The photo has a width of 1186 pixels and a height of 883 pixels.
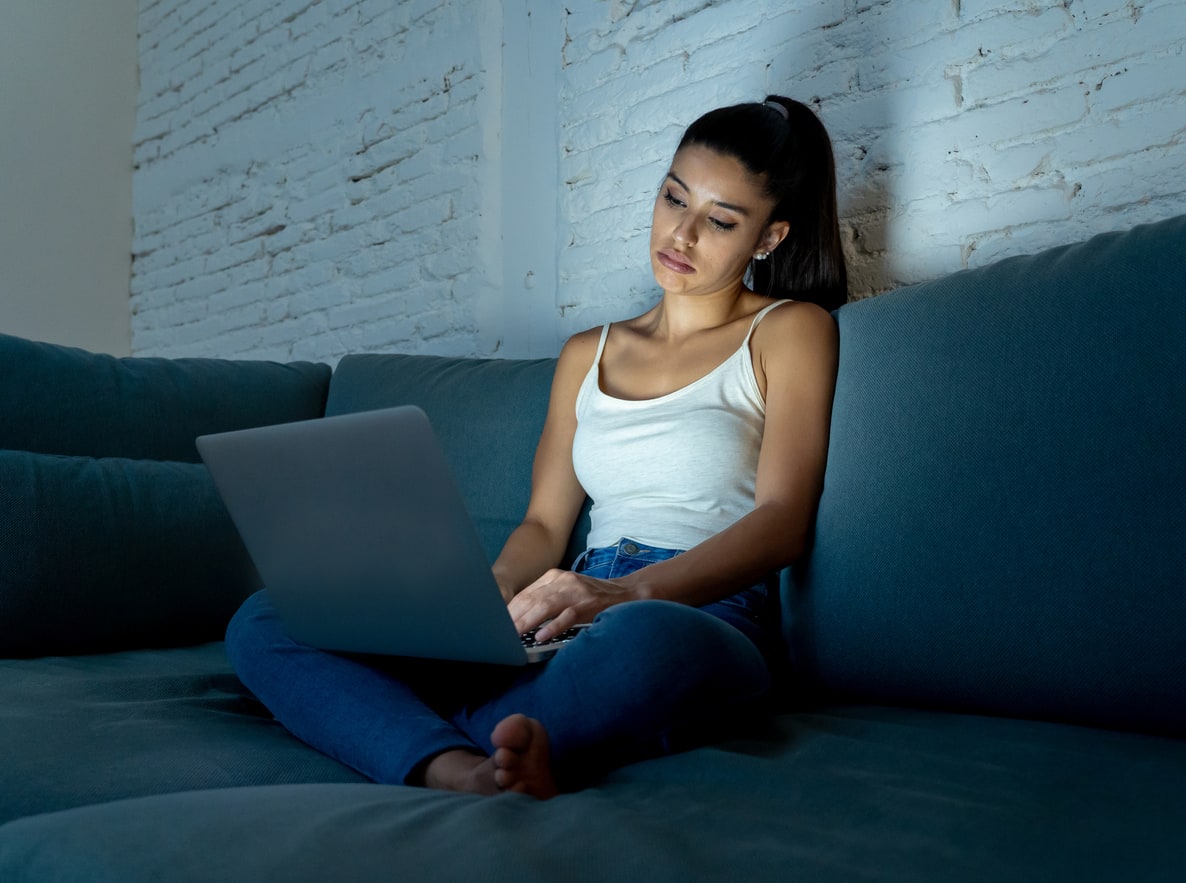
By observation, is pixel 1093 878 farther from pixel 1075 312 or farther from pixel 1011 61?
pixel 1011 61

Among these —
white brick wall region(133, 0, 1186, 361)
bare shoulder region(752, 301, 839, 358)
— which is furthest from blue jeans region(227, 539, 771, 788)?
white brick wall region(133, 0, 1186, 361)

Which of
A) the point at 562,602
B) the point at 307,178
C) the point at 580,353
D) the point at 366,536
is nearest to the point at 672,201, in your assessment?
the point at 580,353

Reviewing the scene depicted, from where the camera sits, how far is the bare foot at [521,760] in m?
0.88

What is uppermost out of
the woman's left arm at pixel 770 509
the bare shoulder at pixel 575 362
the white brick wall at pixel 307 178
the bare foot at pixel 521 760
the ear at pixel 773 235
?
the white brick wall at pixel 307 178

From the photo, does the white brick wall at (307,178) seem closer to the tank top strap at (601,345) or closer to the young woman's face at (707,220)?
the tank top strap at (601,345)

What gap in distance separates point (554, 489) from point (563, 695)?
29.6 inches

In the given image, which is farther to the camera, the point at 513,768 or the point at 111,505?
the point at 111,505

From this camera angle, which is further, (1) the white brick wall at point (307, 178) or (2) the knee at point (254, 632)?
(1) the white brick wall at point (307, 178)

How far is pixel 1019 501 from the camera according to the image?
44.8 inches

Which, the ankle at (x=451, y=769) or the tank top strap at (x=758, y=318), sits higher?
the tank top strap at (x=758, y=318)

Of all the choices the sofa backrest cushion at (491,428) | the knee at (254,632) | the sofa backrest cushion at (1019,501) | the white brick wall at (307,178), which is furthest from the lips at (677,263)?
the white brick wall at (307,178)

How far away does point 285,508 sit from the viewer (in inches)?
43.3

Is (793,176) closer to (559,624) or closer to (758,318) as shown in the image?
(758,318)

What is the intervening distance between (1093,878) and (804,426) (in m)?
0.82
